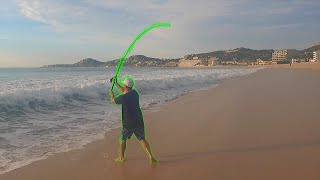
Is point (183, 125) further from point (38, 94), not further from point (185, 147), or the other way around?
point (38, 94)

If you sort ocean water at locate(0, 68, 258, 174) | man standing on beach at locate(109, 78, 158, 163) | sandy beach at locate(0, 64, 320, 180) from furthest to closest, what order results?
ocean water at locate(0, 68, 258, 174) < man standing on beach at locate(109, 78, 158, 163) < sandy beach at locate(0, 64, 320, 180)

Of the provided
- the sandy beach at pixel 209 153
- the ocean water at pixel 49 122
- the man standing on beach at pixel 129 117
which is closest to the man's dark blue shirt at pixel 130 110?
the man standing on beach at pixel 129 117

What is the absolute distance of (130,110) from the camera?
19.0ft

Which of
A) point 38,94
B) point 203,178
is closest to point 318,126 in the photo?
point 203,178

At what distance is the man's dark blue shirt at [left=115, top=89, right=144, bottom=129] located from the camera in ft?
18.9

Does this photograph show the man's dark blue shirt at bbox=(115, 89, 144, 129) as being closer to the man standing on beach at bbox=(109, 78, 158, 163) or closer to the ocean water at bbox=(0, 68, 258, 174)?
the man standing on beach at bbox=(109, 78, 158, 163)

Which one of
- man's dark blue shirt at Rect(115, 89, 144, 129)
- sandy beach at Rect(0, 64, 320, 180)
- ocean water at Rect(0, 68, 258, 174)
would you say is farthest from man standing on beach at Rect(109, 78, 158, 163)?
ocean water at Rect(0, 68, 258, 174)

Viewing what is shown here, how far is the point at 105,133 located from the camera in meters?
7.98

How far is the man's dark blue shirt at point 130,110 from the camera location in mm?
5766

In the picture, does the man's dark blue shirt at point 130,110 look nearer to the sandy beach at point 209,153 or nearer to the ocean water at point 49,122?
the sandy beach at point 209,153

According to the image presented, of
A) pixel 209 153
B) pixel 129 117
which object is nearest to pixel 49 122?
pixel 129 117

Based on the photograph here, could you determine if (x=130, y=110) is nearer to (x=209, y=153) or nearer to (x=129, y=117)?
(x=129, y=117)

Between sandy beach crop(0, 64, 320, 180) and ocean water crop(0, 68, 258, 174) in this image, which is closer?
sandy beach crop(0, 64, 320, 180)

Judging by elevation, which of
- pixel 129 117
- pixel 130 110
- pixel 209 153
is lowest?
pixel 209 153
